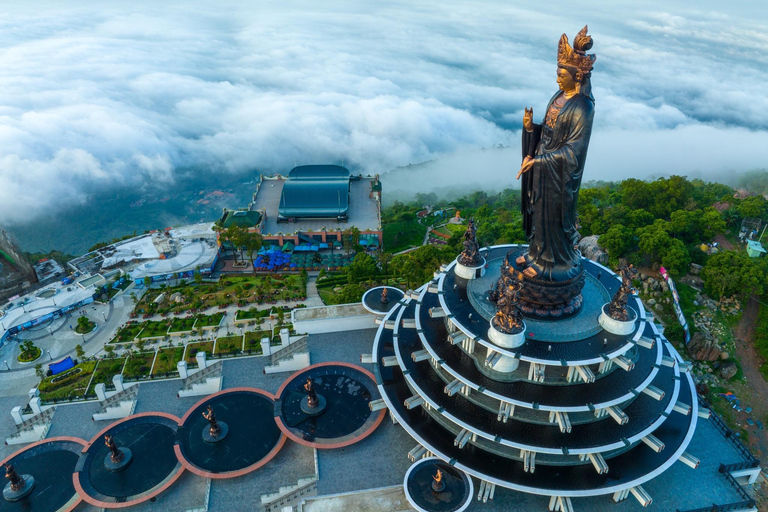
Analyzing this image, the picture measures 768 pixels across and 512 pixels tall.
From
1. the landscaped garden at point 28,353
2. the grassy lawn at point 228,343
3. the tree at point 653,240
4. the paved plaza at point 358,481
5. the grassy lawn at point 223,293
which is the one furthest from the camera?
the grassy lawn at point 223,293

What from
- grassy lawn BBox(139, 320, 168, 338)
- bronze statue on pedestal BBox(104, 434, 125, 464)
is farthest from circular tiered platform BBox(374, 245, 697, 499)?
grassy lawn BBox(139, 320, 168, 338)

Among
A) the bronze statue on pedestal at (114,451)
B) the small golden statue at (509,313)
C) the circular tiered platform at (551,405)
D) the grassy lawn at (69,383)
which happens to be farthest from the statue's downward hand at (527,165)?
the grassy lawn at (69,383)

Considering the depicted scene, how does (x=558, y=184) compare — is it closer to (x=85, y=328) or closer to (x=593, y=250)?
(x=593, y=250)

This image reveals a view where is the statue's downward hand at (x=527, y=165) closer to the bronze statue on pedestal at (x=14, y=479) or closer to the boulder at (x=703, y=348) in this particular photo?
the boulder at (x=703, y=348)

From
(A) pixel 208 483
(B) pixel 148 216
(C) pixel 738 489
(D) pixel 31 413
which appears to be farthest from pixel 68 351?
(B) pixel 148 216

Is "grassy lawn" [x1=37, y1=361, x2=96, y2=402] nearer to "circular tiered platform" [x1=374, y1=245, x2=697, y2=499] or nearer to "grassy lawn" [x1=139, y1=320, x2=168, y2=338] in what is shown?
"grassy lawn" [x1=139, y1=320, x2=168, y2=338]

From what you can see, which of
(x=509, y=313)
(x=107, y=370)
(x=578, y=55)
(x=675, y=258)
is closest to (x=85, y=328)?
(x=107, y=370)
